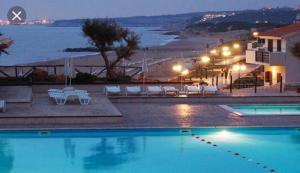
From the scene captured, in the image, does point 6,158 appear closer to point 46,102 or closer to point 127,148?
point 127,148

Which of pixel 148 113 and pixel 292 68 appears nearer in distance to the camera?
pixel 148 113

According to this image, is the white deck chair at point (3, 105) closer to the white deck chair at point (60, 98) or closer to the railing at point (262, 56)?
the white deck chair at point (60, 98)

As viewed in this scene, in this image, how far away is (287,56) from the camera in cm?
2944

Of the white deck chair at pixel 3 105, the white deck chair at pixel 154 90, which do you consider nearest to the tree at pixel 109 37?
the white deck chair at pixel 154 90

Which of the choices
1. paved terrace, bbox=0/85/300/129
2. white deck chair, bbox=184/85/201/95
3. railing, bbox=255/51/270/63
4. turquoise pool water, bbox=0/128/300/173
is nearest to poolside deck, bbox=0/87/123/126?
paved terrace, bbox=0/85/300/129

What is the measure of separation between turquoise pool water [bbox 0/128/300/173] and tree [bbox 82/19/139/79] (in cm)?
1028

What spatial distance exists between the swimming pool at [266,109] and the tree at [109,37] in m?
7.01

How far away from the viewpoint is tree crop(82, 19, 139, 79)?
1019 inches

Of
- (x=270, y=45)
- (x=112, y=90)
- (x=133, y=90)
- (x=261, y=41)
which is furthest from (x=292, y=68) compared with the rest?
(x=112, y=90)

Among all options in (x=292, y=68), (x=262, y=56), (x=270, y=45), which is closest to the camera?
(x=292, y=68)

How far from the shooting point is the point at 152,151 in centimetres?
1409

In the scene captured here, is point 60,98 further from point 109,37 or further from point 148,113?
point 109,37

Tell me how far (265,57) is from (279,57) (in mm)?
1327

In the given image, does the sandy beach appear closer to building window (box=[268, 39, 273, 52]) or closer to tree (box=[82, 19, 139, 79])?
tree (box=[82, 19, 139, 79])
